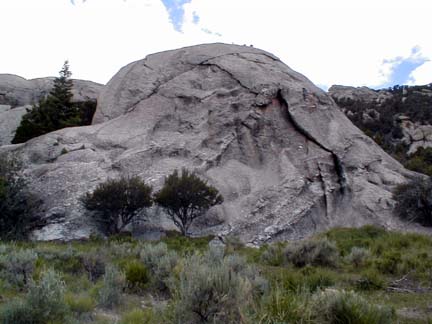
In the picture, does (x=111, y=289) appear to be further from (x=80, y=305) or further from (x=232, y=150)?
(x=232, y=150)

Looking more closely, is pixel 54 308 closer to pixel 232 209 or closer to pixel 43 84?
pixel 232 209

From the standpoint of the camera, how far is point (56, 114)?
113 ft

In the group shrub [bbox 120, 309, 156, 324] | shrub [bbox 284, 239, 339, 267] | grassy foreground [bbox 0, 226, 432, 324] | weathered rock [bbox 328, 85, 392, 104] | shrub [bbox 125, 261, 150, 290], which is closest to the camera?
grassy foreground [bbox 0, 226, 432, 324]

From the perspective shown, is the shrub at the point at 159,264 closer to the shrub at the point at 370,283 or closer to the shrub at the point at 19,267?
the shrub at the point at 19,267

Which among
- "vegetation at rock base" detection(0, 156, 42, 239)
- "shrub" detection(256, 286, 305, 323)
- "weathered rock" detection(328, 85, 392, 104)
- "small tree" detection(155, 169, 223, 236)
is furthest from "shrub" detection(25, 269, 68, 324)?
"weathered rock" detection(328, 85, 392, 104)

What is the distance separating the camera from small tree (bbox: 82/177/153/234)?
22.1 m

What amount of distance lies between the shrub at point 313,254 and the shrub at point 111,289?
4.78 m

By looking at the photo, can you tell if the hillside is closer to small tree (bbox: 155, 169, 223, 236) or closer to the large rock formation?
small tree (bbox: 155, 169, 223, 236)

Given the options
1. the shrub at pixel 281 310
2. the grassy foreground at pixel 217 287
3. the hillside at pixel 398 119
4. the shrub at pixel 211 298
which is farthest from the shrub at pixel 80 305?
the hillside at pixel 398 119

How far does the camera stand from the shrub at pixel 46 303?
5.20 m

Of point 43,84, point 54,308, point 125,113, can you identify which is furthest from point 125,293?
point 43,84

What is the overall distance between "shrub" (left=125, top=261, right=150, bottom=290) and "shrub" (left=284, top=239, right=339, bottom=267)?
153 inches

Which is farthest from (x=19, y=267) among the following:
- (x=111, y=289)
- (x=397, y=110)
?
(x=397, y=110)

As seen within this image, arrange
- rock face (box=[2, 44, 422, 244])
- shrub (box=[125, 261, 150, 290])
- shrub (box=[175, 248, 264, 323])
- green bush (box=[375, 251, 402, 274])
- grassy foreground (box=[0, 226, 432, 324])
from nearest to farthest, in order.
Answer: shrub (box=[175, 248, 264, 323])
grassy foreground (box=[0, 226, 432, 324])
shrub (box=[125, 261, 150, 290])
green bush (box=[375, 251, 402, 274])
rock face (box=[2, 44, 422, 244])
